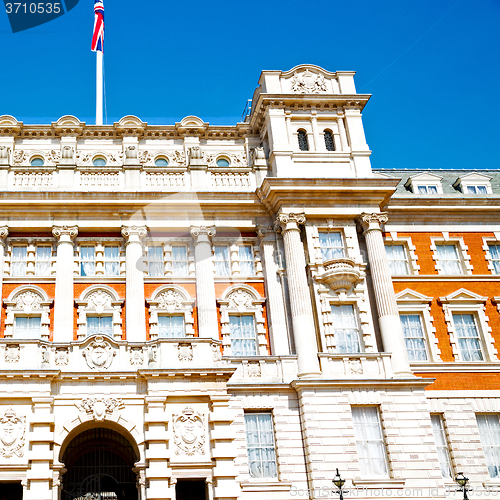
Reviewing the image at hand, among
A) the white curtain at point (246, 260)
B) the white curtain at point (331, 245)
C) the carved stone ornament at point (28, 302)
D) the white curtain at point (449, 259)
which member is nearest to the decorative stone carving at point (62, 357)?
the carved stone ornament at point (28, 302)

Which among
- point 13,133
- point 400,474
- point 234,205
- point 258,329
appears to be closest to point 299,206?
point 234,205

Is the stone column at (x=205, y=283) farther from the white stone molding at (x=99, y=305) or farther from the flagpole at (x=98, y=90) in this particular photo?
the flagpole at (x=98, y=90)

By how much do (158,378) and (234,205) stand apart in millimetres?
11981

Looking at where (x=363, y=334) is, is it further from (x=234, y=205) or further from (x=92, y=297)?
(x=92, y=297)

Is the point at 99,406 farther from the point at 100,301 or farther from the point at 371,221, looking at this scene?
the point at 371,221

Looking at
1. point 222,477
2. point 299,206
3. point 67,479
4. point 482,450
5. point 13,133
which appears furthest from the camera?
point 13,133

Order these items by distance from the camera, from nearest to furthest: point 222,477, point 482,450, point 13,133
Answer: point 222,477 < point 482,450 < point 13,133

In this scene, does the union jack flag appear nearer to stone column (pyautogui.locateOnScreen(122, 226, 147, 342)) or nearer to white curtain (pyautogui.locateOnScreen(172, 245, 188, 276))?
stone column (pyautogui.locateOnScreen(122, 226, 147, 342))

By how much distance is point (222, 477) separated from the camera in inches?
922

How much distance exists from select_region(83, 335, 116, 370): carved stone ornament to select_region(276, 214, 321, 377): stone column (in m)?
8.75

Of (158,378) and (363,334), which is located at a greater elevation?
(363,334)

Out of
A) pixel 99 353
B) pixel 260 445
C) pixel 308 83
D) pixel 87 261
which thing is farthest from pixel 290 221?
pixel 99 353

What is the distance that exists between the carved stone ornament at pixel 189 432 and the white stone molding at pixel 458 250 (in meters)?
16.4

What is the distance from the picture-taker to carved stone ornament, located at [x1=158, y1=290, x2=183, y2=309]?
32.2 meters
